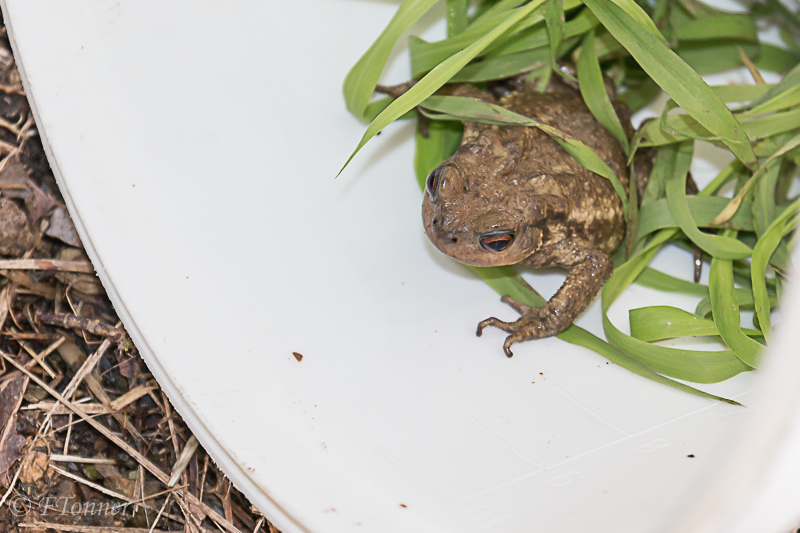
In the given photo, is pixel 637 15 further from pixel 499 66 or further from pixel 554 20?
pixel 499 66

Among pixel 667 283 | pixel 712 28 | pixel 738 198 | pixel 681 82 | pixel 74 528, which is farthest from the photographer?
pixel 712 28

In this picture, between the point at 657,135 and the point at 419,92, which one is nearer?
the point at 419,92

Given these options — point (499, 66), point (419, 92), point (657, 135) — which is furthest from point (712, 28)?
point (419, 92)

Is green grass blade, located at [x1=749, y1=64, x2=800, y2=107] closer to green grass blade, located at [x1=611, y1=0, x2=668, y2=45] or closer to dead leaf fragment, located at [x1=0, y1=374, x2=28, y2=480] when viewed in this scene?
green grass blade, located at [x1=611, y1=0, x2=668, y2=45]

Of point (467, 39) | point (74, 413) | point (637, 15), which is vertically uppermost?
point (637, 15)

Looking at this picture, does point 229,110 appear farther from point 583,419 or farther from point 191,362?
point 583,419

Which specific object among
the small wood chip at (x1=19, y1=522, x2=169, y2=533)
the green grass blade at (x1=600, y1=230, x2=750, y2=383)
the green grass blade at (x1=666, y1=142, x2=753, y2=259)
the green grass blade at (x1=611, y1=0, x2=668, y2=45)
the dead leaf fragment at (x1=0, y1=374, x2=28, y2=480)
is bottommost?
the small wood chip at (x1=19, y1=522, x2=169, y2=533)

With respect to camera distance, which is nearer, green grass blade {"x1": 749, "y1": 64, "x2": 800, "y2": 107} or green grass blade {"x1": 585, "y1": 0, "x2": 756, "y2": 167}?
green grass blade {"x1": 585, "y1": 0, "x2": 756, "y2": 167}

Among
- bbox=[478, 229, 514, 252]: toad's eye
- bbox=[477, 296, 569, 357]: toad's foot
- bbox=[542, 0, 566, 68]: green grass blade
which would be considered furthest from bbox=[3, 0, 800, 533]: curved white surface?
bbox=[542, 0, 566, 68]: green grass blade
